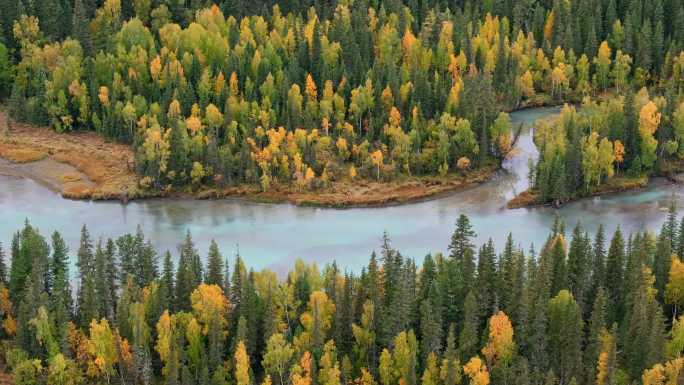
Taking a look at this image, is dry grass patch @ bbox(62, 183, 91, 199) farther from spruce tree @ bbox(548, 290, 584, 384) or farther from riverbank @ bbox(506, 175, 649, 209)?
spruce tree @ bbox(548, 290, 584, 384)

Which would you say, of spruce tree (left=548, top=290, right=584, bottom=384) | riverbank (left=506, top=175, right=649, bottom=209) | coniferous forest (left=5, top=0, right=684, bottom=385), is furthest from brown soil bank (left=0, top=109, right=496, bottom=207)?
spruce tree (left=548, top=290, right=584, bottom=384)

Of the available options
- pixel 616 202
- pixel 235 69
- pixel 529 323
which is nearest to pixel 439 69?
pixel 235 69

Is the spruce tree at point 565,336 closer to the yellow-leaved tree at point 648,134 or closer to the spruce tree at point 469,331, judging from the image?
the spruce tree at point 469,331

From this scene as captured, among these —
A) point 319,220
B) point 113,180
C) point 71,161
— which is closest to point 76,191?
point 113,180

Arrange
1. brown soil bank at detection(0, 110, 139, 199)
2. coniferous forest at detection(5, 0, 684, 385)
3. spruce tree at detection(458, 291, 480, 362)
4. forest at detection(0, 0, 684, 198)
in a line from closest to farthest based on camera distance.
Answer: spruce tree at detection(458, 291, 480, 362)
coniferous forest at detection(5, 0, 684, 385)
brown soil bank at detection(0, 110, 139, 199)
forest at detection(0, 0, 684, 198)

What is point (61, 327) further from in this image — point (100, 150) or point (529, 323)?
point (100, 150)

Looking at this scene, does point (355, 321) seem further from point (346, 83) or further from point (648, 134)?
point (346, 83)
